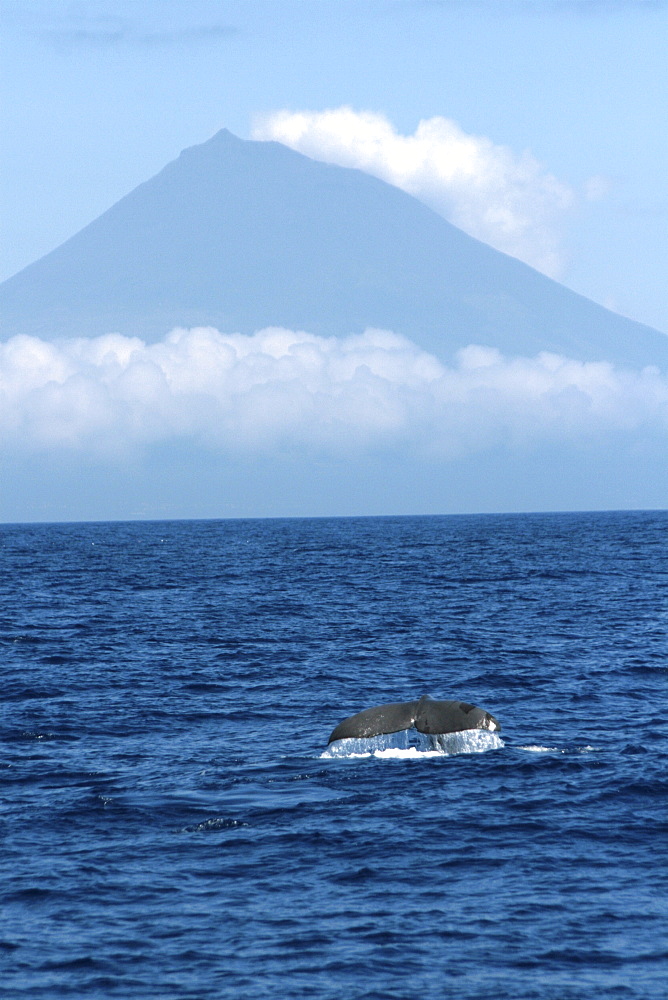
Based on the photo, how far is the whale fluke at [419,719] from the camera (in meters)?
24.0

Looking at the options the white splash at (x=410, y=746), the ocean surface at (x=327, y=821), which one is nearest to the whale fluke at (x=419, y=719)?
the ocean surface at (x=327, y=821)

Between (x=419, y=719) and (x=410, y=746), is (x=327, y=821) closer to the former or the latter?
(x=419, y=719)

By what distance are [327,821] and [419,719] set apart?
3.79m

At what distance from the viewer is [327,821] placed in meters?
21.0

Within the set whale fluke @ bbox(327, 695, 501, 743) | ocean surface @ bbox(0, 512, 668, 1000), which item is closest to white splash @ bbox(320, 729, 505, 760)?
ocean surface @ bbox(0, 512, 668, 1000)

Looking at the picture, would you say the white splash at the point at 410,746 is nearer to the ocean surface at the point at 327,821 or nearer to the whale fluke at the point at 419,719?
the ocean surface at the point at 327,821

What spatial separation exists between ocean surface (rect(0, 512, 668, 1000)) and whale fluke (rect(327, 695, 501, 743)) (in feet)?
2.91

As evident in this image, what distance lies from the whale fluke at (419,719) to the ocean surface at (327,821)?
2.91 ft

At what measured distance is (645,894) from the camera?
17.4 metres

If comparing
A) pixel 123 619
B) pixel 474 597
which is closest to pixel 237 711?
pixel 123 619

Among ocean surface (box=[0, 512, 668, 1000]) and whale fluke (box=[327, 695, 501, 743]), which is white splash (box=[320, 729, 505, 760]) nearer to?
ocean surface (box=[0, 512, 668, 1000])

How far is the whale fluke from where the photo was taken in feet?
78.8

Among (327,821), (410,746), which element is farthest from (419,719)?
(327,821)

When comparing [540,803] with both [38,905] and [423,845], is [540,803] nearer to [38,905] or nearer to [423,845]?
[423,845]
